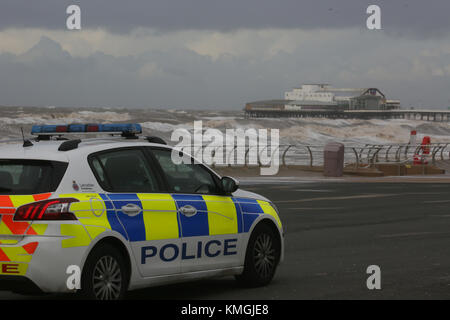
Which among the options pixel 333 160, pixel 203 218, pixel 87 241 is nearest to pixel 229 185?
pixel 203 218

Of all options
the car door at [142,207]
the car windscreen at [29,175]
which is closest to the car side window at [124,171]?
the car door at [142,207]

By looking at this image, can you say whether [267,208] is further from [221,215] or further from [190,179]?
[190,179]

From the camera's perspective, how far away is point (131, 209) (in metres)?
7.92

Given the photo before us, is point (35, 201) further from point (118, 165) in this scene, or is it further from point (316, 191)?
point (316, 191)

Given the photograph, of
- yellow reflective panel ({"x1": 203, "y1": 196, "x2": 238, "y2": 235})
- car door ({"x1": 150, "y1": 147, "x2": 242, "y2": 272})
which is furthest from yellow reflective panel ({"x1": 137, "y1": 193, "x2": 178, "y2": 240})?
yellow reflective panel ({"x1": 203, "y1": 196, "x2": 238, "y2": 235})

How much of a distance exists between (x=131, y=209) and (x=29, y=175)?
2.88 ft

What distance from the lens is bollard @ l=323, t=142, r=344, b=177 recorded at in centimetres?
3434

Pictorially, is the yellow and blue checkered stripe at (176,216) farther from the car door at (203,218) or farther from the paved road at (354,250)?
the paved road at (354,250)

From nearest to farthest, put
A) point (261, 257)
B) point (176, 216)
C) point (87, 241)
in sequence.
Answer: point (87, 241)
point (176, 216)
point (261, 257)

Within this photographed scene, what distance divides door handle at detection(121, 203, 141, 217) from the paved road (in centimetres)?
108

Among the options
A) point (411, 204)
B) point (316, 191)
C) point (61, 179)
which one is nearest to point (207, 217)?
point (61, 179)

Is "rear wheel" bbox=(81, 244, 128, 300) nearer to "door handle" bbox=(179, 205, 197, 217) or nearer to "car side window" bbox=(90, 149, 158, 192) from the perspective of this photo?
"car side window" bbox=(90, 149, 158, 192)
